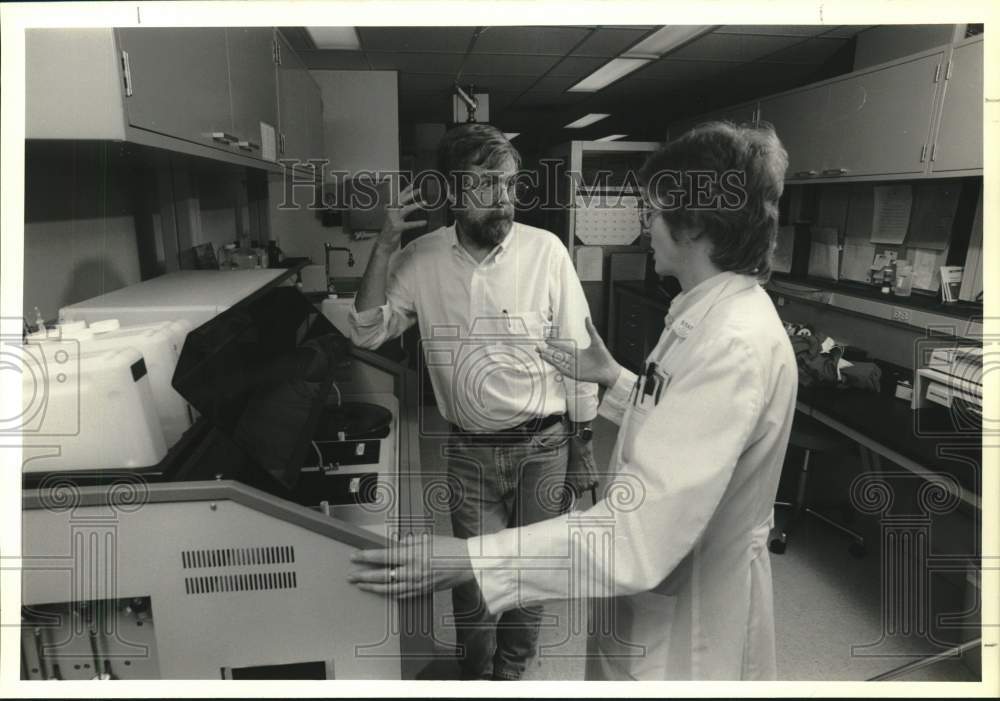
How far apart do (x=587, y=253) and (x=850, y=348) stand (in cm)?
95

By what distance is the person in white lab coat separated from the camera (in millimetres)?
839

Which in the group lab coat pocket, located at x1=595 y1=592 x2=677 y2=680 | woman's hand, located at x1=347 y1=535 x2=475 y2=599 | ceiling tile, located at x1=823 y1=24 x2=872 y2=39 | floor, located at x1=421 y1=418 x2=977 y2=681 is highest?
ceiling tile, located at x1=823 y1=24 x2=872 y2=39

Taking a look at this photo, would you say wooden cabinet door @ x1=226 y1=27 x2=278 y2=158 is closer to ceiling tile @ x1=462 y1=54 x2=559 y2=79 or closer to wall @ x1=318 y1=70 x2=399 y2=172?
wall @ x1=318 y1=70 x2=399 y2=172

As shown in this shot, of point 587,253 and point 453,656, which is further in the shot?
point 453,656

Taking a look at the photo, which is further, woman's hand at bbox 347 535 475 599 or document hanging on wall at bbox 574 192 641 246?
document hanging on wall at bbox 574 192 641 246

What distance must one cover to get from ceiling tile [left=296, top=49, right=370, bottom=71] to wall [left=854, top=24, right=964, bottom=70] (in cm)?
106

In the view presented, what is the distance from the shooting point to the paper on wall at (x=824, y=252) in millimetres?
1601

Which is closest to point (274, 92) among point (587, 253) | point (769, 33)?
point (587, 253)

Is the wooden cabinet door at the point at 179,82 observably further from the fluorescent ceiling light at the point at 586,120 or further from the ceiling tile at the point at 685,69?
the ceiling tile at the point at 685,69

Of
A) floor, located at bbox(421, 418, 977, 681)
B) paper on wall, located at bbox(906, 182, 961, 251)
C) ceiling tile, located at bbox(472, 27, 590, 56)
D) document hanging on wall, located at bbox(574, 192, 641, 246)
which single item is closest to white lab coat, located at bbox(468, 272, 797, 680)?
floor, located at bbox(421, 418, 977, 681)

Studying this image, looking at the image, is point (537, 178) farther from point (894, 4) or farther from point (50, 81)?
point (50, 81)

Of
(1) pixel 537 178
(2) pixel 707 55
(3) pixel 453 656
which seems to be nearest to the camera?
(2) pixel 707 55

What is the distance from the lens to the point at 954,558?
1201mm

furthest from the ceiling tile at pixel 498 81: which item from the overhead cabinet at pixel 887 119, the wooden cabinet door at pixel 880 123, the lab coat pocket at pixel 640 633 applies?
the lab coat pocket at pixel 640 633
